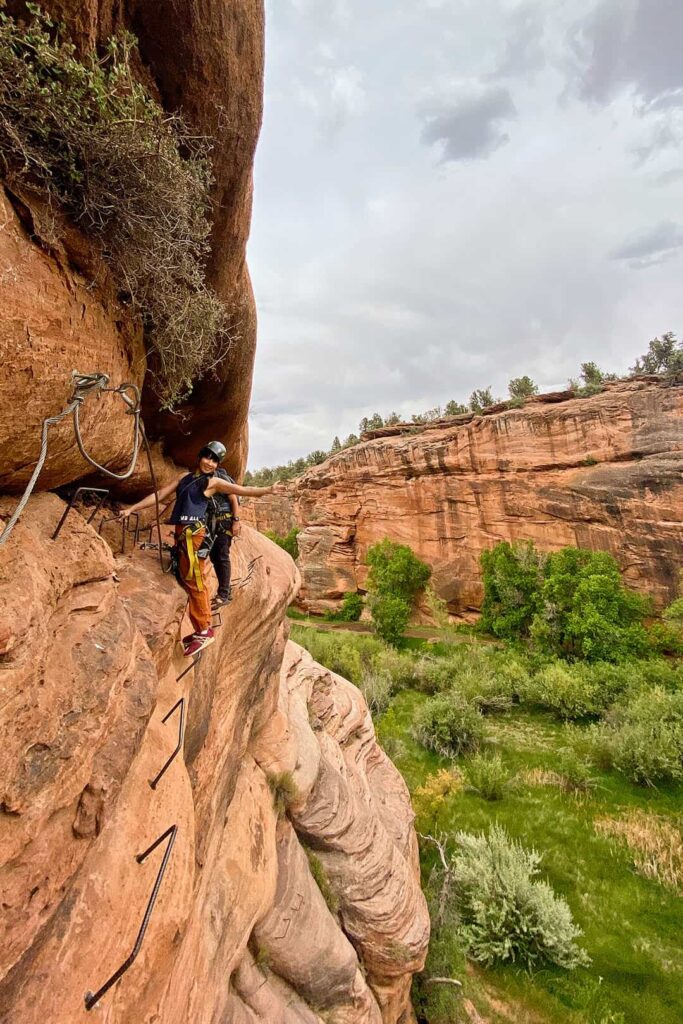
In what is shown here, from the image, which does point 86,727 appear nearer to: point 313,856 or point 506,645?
point 313,856

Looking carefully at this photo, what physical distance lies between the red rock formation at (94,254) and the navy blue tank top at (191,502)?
53cm

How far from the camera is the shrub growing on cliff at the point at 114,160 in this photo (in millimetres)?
2027

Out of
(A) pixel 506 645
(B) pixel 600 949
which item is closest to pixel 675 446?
(A) pixel 506 645

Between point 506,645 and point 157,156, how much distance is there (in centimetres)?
2526

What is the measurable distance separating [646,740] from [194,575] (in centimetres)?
1546

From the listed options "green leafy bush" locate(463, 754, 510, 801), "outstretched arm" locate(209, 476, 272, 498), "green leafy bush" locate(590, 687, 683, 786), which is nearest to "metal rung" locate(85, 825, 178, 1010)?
"outstretched arm" locate(209, 476, 272, 498)

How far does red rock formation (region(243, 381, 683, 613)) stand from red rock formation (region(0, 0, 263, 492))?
52.8ft

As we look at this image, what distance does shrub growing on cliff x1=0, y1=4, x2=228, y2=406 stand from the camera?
2027 mm

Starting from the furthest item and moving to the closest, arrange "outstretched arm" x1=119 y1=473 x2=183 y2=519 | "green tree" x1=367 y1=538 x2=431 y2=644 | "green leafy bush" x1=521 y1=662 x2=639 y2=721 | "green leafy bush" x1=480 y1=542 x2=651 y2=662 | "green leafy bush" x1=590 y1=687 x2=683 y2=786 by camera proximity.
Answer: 1. "green tree" x1=367 y1=538 x2=431 y2=644
2. "green leafy bush" x1=480 y1=542 x2=651 y2=662
3. "green leafy bush" x1=521 y1=662 x2=639 y2=721
4. "green leafy bush" x1=590 y1=687 x2=683 y2=786
5. "outstretched arm" x1=119 y1=473 x2=183 y2=519

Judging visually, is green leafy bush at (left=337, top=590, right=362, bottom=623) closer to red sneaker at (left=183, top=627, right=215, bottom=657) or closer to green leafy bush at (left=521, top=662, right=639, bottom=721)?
green leafy bush at (left=521, top=662, right=639, bottom=721)

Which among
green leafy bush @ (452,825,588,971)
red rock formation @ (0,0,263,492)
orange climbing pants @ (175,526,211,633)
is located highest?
red rock formation @ (0,0,263,492)

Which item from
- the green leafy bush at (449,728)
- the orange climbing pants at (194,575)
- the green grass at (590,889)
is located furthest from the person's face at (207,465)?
the green leafy bush at (449,728)

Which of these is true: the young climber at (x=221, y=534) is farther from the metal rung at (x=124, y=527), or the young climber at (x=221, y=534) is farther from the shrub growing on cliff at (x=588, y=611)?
the shrub growing on cliff at (x=588, y=611)

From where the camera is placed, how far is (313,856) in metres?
5.84
